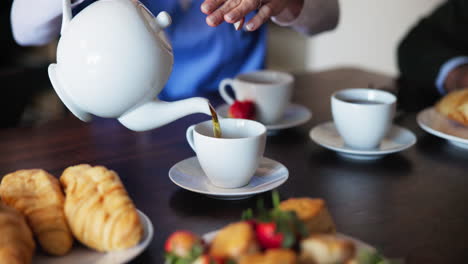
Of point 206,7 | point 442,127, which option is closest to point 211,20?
point 206,7

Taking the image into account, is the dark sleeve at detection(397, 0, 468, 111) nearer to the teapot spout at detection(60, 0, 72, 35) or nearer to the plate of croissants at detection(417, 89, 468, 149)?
the plate of croissants at detection(417, 89, 468, 149)

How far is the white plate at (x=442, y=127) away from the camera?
914mm

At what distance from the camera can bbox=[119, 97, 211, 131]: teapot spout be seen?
2.23 ft

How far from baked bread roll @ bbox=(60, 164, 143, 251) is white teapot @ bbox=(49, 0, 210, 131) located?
119 mm

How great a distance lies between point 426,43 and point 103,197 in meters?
1.17

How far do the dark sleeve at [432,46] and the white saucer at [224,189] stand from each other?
24.4 inches

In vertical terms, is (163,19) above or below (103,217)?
above

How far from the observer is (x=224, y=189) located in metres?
0.71

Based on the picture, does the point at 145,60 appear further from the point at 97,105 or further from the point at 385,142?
the point at 385,142

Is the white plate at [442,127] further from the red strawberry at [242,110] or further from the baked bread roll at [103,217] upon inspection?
the baked bread roll at [103,217]

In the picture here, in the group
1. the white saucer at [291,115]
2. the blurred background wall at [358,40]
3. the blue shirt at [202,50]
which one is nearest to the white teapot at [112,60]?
the white saucer at [291,115]

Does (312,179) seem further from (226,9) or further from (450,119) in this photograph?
(450,119)

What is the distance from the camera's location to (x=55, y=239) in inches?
21.5

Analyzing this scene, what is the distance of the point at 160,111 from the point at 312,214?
27cm
